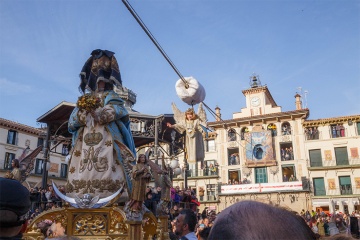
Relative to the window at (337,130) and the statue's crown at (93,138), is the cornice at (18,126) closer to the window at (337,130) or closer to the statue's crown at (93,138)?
the statue's crown at (93,138)

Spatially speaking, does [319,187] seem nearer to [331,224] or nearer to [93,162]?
[331,224]

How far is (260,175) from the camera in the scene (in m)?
42.2

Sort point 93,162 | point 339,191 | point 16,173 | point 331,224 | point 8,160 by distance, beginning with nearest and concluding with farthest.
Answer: point 93,162
point 16,173
point 331,224
point 339,191
point 8,160

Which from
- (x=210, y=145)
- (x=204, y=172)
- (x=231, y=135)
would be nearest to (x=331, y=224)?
(x=231, y=135)

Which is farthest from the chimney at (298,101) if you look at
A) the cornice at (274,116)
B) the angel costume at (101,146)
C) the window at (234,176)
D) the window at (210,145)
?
the angel costume at (101,146)

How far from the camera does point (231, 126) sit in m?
44.7

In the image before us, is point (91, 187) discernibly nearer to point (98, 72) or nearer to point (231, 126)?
point (98, 72)

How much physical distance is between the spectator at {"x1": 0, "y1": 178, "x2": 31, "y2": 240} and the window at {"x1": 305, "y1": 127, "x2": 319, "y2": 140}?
4326 cm

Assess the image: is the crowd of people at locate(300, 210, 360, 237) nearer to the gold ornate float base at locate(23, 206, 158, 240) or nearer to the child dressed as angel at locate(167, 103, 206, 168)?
the gold ornate float base at locate(23, 206, 158, 240)

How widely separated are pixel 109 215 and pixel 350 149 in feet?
134

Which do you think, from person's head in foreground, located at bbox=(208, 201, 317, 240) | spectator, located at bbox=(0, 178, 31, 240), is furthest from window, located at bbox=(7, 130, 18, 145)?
person's head in foreground, located at bbox=(208, 201, 317, 240)

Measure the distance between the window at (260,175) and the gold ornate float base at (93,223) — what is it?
123 feet

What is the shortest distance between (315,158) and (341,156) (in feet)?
10.3

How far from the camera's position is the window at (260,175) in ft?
137
